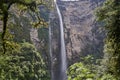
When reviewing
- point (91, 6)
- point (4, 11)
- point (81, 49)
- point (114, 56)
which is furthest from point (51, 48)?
point (4, 11)

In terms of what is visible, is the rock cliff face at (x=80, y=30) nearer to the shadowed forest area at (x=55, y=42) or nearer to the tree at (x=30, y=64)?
the shadowed forest area at (x=55, y=42)

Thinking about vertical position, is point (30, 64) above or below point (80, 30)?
below

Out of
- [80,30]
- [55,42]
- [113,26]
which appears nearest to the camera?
[113,26]

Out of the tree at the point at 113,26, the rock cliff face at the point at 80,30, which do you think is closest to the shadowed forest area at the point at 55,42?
the rock cliff face at the point at 80,30

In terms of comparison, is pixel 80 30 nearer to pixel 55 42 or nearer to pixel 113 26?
pixel 55 42

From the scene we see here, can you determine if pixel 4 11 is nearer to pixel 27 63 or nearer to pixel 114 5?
pixel 114 5

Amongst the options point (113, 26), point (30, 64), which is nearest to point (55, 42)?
point (30, 64)

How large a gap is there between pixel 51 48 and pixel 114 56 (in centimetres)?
2411

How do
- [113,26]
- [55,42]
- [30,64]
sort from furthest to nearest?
[55,42] < [30,64] < [113,26]

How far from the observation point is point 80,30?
37.5m

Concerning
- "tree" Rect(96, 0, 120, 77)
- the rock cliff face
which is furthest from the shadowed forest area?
"tree" Rect(96, 0, 120, 77)

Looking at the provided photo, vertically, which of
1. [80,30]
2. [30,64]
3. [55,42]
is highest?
[80,30]

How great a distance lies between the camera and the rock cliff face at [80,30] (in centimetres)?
3417

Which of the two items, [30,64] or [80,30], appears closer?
[30,64]
